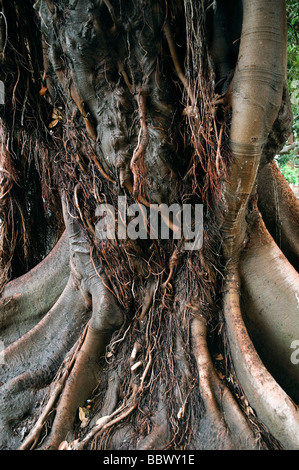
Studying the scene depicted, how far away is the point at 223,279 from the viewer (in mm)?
2119

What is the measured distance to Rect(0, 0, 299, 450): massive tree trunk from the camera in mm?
1654

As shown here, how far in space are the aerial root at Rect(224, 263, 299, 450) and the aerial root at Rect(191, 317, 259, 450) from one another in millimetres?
107

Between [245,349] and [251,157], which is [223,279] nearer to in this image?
[245,349]

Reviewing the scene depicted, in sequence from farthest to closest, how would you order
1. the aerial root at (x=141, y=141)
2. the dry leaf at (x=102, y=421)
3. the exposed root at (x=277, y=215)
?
the exposed root at (x=277, y=215)
the dry leaf at (x=102, y=421)
the aerial root at (x=141, y=141)

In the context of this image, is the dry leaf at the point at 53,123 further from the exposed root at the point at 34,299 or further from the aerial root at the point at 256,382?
the aerial root at the point at 256,382

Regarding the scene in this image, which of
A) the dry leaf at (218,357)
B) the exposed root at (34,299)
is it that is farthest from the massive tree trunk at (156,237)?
the exposed root at (34,299)

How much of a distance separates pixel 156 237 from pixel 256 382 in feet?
3.30

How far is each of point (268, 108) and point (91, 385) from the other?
6.59 ft

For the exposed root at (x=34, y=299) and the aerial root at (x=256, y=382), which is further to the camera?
the exposed root at (x=34, y=299)

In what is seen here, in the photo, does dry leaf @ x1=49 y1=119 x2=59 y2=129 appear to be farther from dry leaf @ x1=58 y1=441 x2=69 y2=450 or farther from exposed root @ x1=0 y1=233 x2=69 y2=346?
dry leaf @ x1=58 y1=441 x2=69 y2=450

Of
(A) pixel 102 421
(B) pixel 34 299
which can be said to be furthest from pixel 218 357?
(B) pixel 34 299

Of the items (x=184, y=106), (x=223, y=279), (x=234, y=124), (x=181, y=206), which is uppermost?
(x=184, y=106)

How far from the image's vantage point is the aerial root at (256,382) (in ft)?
5.25

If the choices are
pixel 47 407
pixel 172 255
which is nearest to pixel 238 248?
pixel 172 255
